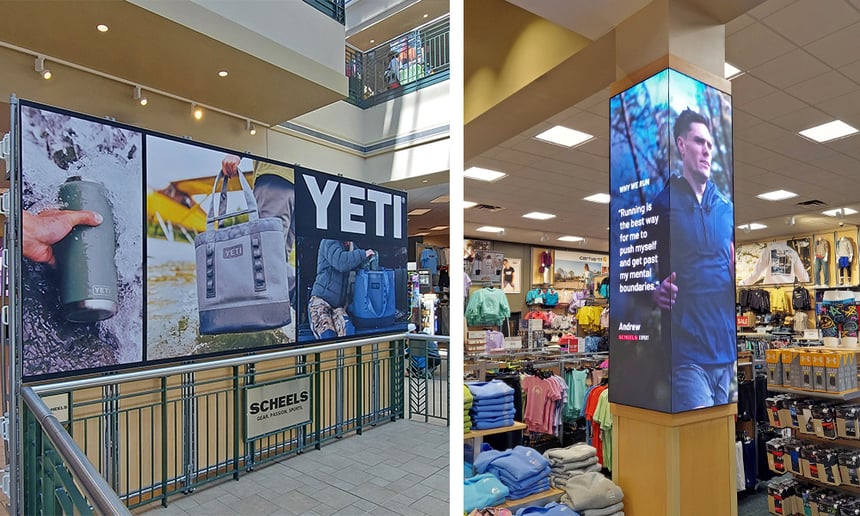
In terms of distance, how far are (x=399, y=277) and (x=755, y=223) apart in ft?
27.5

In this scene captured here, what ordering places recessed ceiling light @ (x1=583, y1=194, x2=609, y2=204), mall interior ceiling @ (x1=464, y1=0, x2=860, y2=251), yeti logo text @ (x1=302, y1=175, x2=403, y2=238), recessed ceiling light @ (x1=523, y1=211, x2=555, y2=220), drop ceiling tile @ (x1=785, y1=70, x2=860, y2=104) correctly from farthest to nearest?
recessed ceiling light @ (x1=523, y1=211, x2=555, y2=220)
recessed ceiling light @ (x1=583, y1=194, x2=609, y2=204)
drop ceiling tile @ (x1=785, y1=70, x2=860, y2=104)
mall interior ceiling @ (x1=464, y1=0, x2=860, y2=251)
yeti logo text @ (x1=302, y1=175, x2=403, y2=238)

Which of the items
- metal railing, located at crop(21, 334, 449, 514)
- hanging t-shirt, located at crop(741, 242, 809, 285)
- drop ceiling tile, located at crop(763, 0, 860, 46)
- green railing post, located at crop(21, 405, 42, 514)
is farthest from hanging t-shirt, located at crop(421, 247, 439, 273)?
hanging t-shirt, located at crop(741, 242, 809, 285)

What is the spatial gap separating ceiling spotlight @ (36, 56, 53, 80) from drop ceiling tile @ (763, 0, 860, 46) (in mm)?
2674

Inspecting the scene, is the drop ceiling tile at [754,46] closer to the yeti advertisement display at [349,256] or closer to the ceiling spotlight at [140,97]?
the yeti advertisement display at [349,256]

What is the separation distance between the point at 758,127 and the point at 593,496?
2.92 m

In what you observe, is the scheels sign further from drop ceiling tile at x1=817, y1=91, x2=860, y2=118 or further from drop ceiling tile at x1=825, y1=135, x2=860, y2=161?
drop ceiling tile at x1=825, y1=135, x2=860, y2=161

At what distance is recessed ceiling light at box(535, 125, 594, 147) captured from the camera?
3835 millimetres

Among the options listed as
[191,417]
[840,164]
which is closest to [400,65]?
[191,417]

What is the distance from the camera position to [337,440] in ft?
5.48

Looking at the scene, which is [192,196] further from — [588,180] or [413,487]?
[588,180]

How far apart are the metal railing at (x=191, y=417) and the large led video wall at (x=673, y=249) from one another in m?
1.12

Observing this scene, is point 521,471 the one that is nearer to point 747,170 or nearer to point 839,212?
point 747,170

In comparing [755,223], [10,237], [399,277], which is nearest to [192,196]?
[10,237]

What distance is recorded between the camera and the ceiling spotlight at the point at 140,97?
5.00ft
